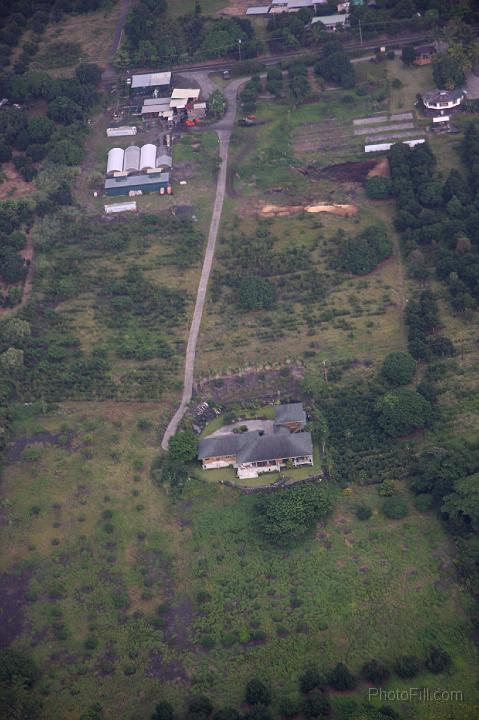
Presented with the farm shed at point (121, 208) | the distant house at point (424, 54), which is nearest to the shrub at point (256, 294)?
the farm shed at point (121, 208)

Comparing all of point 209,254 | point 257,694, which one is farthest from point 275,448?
point 209,254

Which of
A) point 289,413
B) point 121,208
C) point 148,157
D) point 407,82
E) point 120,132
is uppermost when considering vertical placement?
point 407,82

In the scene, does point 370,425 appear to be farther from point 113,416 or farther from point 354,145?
point 354,145

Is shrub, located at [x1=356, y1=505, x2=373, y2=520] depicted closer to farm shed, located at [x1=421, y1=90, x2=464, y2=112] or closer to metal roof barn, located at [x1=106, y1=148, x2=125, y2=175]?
metal roof barn, located at [x1=106, y1=148, x2=125, y2=175]

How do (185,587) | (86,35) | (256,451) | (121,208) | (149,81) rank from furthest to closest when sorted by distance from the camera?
1. (86,35)
2. (149,81)
3. (121,208)
4. (256,451)
5. (185,587)

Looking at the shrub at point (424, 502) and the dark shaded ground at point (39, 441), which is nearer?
the shrub at point (424, 502)

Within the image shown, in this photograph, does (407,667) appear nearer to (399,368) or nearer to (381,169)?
(399,368)

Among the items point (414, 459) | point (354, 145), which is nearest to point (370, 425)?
point (414, 459)

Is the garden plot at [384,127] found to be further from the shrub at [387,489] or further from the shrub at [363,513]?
the shrub at [363,513]
